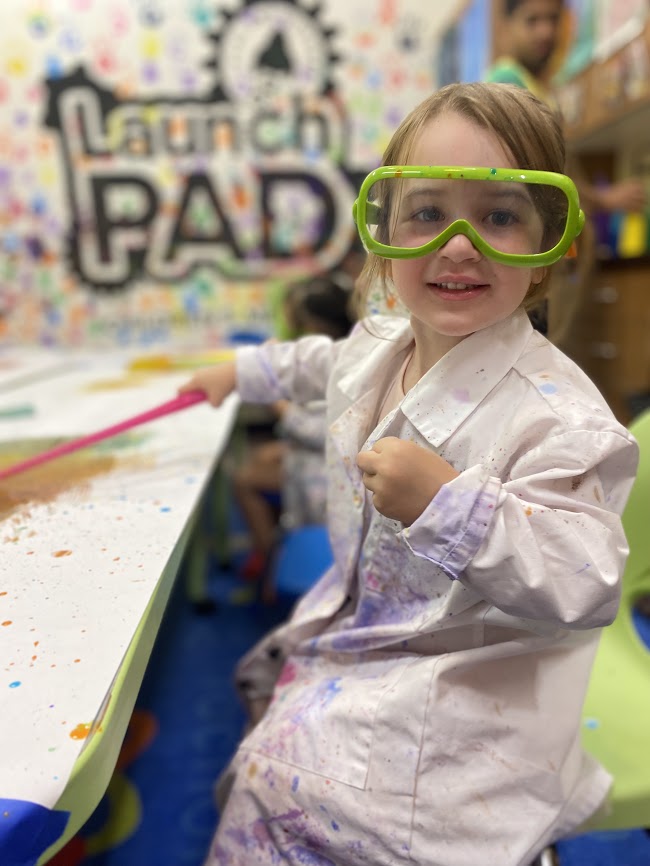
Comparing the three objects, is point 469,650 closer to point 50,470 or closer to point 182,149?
point 50,470

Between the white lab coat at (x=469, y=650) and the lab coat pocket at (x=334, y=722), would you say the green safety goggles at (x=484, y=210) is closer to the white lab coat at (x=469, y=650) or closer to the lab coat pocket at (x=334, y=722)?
the white lab coat at (x=469, y=650)

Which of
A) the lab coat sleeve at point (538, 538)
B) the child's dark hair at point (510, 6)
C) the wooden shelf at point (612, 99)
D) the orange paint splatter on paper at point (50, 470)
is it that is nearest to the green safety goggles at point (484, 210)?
the lab coat sleeve at point (538, 538)

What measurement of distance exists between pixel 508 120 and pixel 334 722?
47cm

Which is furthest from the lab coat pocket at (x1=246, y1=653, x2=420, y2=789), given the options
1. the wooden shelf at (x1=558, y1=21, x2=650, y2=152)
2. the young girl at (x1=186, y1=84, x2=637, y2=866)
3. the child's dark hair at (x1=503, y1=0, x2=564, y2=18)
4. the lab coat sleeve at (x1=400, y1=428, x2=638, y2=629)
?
the child's dark hair at (x1=503, y1=0, x2=564, y2=18)

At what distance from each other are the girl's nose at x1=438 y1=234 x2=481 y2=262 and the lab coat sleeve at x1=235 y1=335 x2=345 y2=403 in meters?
0.30

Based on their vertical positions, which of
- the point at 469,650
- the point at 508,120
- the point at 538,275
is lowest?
the point at 469,650

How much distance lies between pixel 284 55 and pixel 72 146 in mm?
899

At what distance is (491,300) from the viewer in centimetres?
49

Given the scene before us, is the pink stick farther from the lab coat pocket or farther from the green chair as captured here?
the green chair

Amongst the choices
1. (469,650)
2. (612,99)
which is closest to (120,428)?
(469,650)

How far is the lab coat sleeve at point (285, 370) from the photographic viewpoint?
0.76 m

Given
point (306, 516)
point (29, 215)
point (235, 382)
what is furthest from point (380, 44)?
point (235, 382)

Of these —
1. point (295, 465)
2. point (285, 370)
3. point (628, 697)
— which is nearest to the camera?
point (628, 697)

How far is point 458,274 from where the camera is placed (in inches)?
18.6
